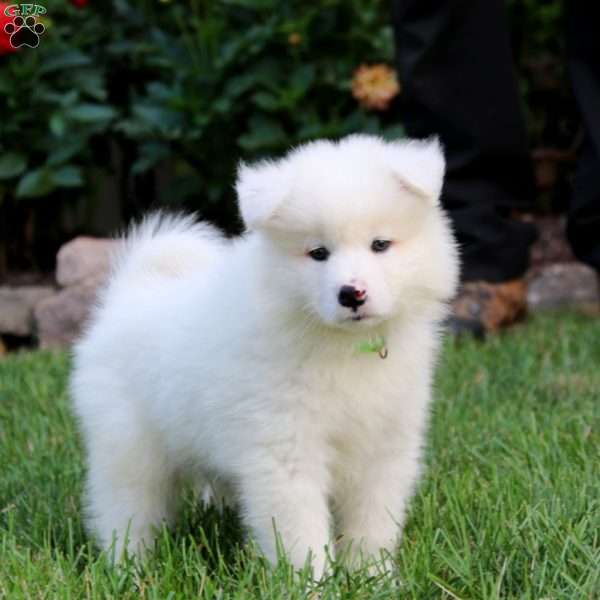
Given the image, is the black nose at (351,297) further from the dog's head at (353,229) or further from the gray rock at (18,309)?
the gray rock at (18,309)

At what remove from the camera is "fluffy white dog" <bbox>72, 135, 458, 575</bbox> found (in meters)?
2.22

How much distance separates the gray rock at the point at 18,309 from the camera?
5383 mm

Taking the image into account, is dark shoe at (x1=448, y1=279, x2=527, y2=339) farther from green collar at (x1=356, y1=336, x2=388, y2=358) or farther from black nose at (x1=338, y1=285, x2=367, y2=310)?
black nose at (x1=338, y1=285, x2=367, y2=310)

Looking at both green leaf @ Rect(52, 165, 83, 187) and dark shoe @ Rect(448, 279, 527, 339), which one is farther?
green leaf @ Rect(52, 165, 83, 187)

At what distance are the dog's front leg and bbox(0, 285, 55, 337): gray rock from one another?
3.30 meters

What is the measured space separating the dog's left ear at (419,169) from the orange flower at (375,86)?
3.13m

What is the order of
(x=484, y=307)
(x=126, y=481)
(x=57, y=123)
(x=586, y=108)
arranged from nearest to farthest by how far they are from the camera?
(x=126, y=481) < (x=586, y=108) < (x=484, y=307) < (x=57, y=123)

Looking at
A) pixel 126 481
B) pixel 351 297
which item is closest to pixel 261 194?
pixel 351 297

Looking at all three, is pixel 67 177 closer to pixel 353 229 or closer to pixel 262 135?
pixel 262 135

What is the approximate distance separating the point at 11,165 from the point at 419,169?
3.59m

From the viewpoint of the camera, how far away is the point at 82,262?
17.1ft

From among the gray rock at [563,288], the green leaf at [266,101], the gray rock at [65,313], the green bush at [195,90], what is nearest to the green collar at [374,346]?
the gray rock at [65,313]

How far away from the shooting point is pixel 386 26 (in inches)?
241

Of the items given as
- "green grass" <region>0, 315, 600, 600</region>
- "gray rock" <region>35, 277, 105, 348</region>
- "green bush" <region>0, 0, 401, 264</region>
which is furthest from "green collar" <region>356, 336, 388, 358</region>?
"green bush" <region>0, 0, 401, 264</region>
